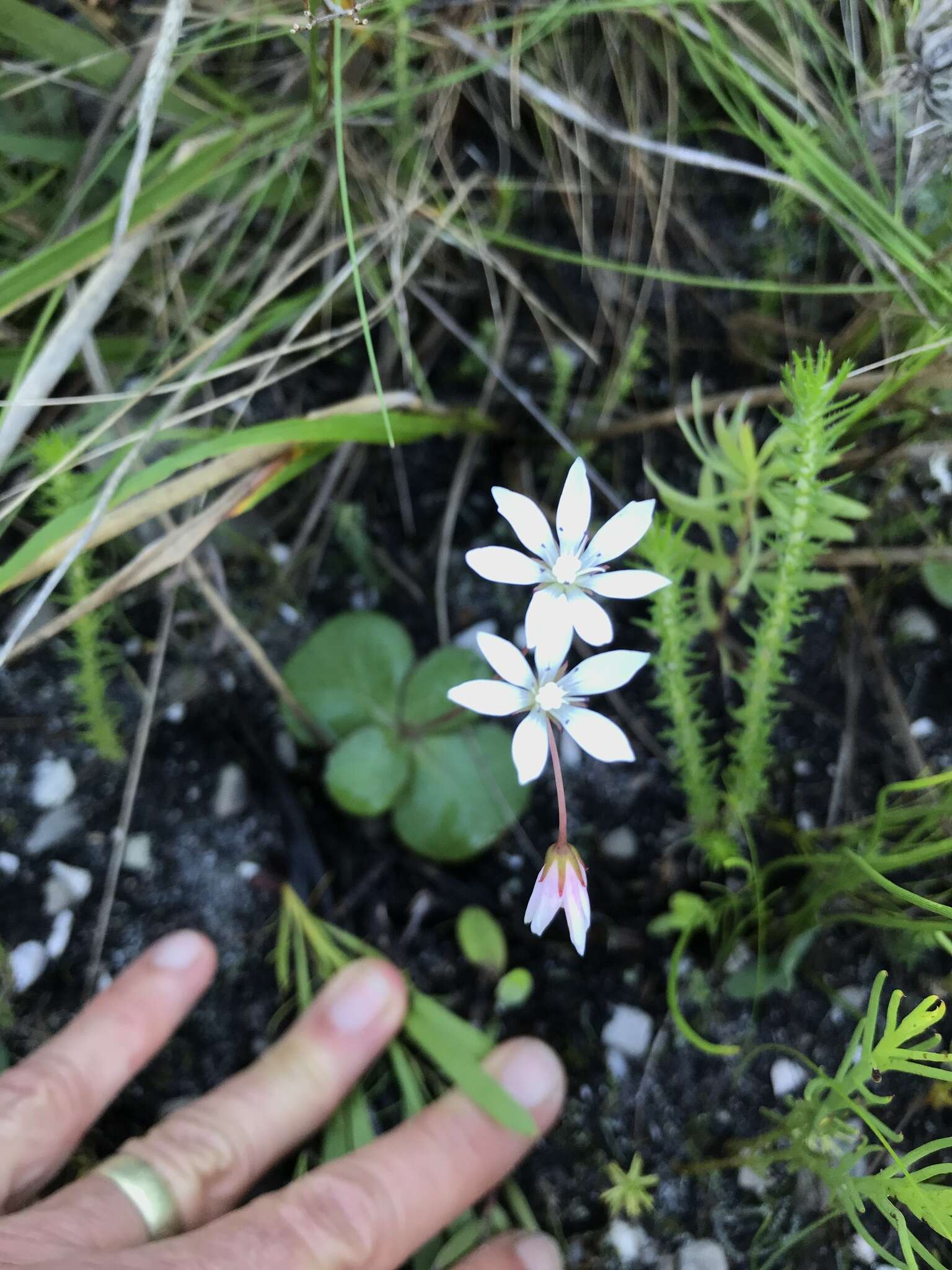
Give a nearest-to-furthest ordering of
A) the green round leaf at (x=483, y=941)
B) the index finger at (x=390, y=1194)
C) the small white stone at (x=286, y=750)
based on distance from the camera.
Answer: the index finger at (x=390, y=1194) → the green round leaf at (x=483, y=941) → the small white stone at (x=286, y=750)

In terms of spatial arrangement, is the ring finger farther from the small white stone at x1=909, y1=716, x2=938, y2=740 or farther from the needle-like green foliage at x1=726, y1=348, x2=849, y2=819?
the small white stone at x1=909, y1=716, x2=938, y2=740

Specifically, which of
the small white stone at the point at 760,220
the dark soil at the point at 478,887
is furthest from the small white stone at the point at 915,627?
the small white stone at the point at 760,220

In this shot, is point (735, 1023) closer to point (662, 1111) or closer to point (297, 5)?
point (662, 1111)

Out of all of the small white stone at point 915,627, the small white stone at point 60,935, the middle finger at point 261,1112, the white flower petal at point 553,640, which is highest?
the white flower petal at point 553,640

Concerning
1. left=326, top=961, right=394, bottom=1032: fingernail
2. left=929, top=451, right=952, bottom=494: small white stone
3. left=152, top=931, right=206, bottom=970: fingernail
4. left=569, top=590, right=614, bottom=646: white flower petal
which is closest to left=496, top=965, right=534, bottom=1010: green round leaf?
left=326, top=961, right=394, bottom=1032: fingernail

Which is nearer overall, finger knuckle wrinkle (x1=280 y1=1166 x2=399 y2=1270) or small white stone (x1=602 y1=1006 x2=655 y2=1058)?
finger knuckle wrinkle (x1=280 y1=1166 x2=399 y2=1270)

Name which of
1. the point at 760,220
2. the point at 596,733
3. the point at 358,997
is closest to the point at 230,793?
the point at 358,997

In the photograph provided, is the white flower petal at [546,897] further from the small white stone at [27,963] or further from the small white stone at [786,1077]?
the small white stone at [27,963]
